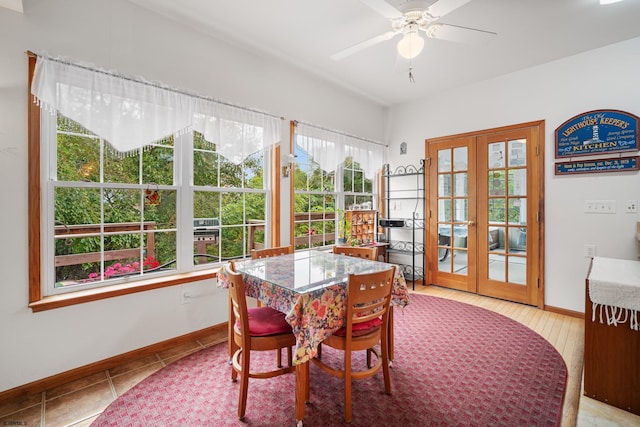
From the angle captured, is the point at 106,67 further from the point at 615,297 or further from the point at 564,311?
the point at 564,311

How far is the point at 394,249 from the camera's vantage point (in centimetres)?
474

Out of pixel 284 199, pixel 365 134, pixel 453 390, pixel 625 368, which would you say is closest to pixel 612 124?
pixel 625 368

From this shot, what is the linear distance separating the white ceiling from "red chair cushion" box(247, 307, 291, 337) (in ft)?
7.09

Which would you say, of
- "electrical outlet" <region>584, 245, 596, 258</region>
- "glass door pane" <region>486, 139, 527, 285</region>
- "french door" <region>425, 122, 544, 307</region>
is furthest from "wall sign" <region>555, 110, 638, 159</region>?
"electrical outlet" <region>584, 245, 596, 258</region>

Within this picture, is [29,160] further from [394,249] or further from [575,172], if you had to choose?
[575,172]

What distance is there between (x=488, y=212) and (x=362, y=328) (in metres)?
2.91

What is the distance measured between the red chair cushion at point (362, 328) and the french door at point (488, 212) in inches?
106

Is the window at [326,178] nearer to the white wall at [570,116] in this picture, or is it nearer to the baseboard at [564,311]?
the white wall at [570,116]

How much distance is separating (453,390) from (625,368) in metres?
0.97

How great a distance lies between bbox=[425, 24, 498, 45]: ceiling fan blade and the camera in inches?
78.7

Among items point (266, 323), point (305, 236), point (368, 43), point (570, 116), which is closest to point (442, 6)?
→ point (368, 43)

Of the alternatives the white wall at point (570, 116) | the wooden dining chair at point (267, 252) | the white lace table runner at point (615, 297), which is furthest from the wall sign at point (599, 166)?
the wooden dining chair at point (267, 252)

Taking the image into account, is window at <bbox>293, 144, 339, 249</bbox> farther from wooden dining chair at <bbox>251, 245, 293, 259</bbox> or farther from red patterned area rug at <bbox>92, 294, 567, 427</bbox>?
red patterned area rug at <bbox>92, 294, 567, 427</bbox>

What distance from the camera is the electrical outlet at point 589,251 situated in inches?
125
